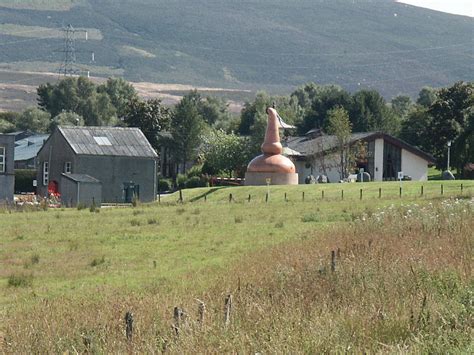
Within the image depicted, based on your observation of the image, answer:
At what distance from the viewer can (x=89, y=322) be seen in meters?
15.8

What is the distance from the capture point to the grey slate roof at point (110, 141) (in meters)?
79.8

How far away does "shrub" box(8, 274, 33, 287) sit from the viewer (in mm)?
23812

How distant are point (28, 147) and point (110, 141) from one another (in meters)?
41.9

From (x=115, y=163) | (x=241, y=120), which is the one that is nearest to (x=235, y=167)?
(x=115, y=163)

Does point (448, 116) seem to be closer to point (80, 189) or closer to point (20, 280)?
point (80, 189)

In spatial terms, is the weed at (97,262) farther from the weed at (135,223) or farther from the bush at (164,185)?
the bush at (164,185)

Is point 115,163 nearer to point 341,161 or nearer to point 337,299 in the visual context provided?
point 341,161

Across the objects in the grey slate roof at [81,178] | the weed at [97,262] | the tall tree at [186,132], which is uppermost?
the tall tree at [186,132]

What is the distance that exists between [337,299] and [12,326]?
442 cm

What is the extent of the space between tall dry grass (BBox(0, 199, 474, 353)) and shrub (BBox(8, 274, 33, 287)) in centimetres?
265

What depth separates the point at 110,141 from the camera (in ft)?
267

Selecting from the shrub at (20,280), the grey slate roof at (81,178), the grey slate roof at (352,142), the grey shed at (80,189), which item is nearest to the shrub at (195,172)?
the grey slate roof at (352,142)

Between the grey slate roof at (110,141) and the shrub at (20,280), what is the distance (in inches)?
2154

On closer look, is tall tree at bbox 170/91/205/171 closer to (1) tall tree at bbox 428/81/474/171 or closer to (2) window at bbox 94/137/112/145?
(1) tall tree at bbox 428/81/474/171
